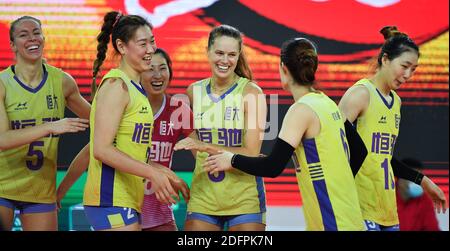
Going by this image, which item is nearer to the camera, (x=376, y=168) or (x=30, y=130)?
(x=30, y=130)

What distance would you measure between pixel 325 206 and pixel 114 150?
109 centimetres

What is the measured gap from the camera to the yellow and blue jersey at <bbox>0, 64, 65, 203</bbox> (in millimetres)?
4648

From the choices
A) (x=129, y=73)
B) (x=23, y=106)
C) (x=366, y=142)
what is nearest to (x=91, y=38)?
(x=23, y=106)

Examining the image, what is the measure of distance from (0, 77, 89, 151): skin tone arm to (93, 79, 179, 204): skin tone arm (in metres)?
0.26

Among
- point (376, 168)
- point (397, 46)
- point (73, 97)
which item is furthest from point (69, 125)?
point (397, 46)

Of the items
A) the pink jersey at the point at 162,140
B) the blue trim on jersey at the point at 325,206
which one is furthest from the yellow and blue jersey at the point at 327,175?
the pink jersey at the point at 162,140

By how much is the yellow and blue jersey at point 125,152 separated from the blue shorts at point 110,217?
0.08ft

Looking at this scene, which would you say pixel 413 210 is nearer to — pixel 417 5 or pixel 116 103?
pixel 417 5

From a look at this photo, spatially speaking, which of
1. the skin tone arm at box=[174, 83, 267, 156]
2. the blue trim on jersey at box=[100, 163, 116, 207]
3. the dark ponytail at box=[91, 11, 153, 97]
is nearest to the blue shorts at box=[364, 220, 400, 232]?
the skin tone arm at box=[174, 83, 267, 156]

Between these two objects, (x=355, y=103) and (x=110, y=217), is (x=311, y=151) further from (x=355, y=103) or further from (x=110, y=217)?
(x=110, y=217)

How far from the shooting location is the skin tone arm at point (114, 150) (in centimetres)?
397

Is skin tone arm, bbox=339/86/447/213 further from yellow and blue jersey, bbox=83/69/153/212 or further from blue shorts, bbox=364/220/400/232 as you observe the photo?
yellow and blue jersey, bbox=83/69/153/212

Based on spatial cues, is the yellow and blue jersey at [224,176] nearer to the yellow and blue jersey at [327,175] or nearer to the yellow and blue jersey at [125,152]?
the yellow and blue jersey at [125,152]

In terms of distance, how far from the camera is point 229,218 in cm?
453
